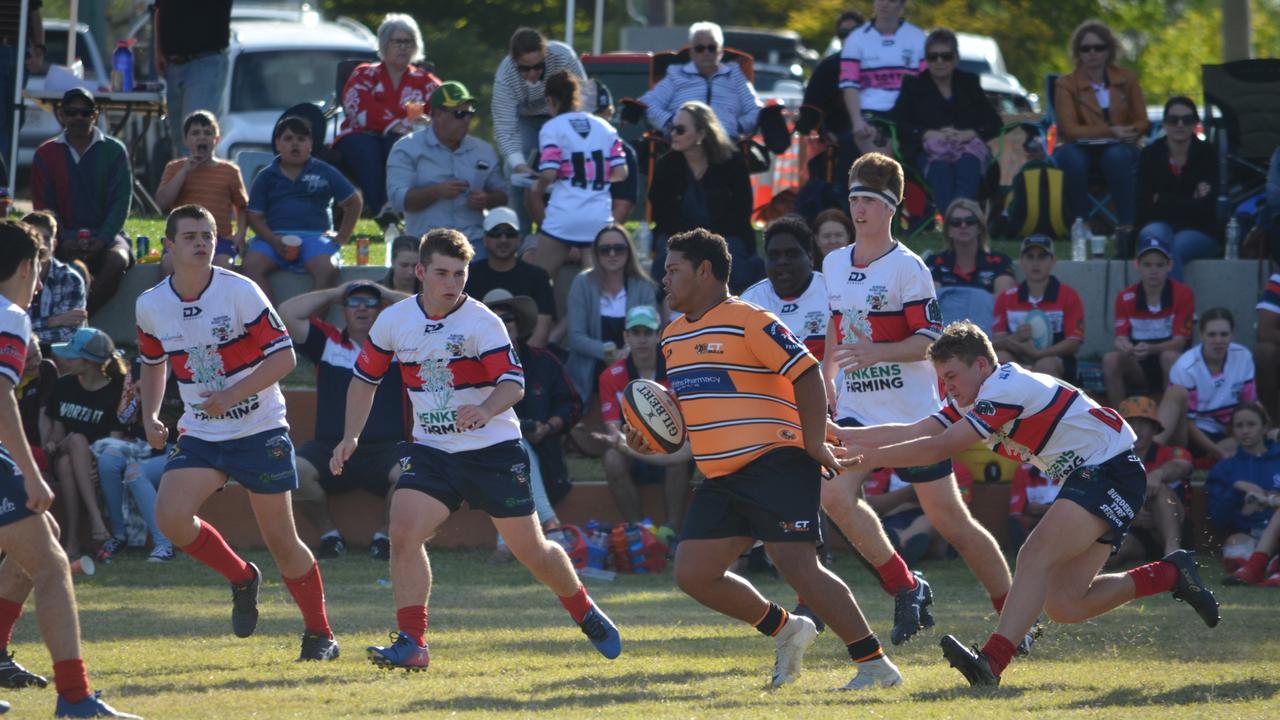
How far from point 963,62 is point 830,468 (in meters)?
17.8

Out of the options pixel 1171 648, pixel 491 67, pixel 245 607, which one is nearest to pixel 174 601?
pixel 245 607

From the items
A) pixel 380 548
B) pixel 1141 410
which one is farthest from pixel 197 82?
pixel 1141 410

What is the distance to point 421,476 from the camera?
8.09 metres

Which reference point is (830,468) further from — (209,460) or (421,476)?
(209,460)

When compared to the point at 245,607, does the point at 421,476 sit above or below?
above

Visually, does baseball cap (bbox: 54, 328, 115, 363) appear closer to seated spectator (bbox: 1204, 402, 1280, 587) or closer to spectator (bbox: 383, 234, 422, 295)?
spectator (bbox: 383, 234, 422, 295)

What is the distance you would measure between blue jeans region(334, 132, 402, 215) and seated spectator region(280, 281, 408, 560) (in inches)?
112

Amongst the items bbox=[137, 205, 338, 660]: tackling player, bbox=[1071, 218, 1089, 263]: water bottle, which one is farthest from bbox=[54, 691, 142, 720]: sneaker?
bbox=[1071, 218, 1089, 263]: water bottle

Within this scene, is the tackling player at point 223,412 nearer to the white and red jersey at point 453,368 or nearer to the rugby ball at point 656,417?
→ the white and red jersey at point 453,368

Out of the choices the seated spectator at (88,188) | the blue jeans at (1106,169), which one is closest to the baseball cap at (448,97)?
the seated spectator at (88,188)

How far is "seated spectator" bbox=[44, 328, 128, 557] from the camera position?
12.0m

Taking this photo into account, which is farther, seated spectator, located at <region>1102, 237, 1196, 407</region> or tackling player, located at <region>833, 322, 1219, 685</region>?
seated spectator, located at <region>1102, 237, 1196, 407</region>

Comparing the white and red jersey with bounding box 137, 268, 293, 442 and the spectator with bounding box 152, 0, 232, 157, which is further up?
the spectator with bounding box 152, 0, 232, 157

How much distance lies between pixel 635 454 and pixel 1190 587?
5.00 metres
